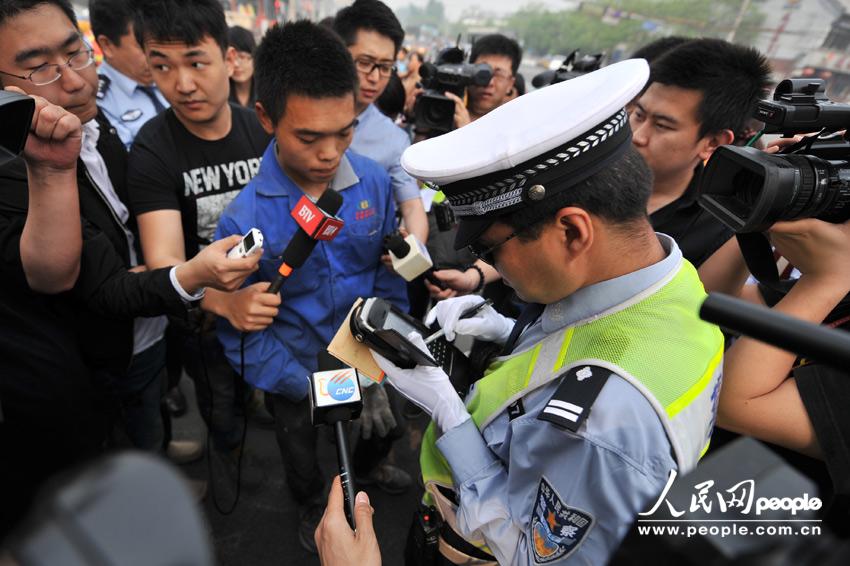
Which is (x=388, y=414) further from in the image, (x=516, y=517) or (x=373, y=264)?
(x=516, y=517)

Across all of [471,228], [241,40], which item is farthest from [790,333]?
[241,40]

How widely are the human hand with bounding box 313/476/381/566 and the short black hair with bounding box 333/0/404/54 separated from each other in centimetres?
243

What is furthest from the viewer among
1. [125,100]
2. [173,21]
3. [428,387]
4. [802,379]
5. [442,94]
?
[442,94]

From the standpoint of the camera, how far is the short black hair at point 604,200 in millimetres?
953

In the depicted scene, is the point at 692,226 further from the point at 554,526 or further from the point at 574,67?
the point at 574,67

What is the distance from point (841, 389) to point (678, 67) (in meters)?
1.23

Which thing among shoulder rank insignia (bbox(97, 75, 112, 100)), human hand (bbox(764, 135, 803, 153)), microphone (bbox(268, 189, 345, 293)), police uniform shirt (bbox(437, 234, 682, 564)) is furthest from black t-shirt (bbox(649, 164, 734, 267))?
shoulder rank insignia (bbox(97, 75, 112, 100))

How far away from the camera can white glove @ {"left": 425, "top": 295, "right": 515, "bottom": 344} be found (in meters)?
1.52

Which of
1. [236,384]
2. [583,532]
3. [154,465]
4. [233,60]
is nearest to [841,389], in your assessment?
[583,532]

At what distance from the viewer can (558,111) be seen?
96 cm

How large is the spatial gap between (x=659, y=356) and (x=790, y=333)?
0.55 m

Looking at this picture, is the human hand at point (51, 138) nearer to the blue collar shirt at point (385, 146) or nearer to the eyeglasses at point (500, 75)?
the blue collar shirt at point (385, 146)

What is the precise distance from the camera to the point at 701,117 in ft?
5.45

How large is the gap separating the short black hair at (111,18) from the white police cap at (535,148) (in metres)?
2.75
